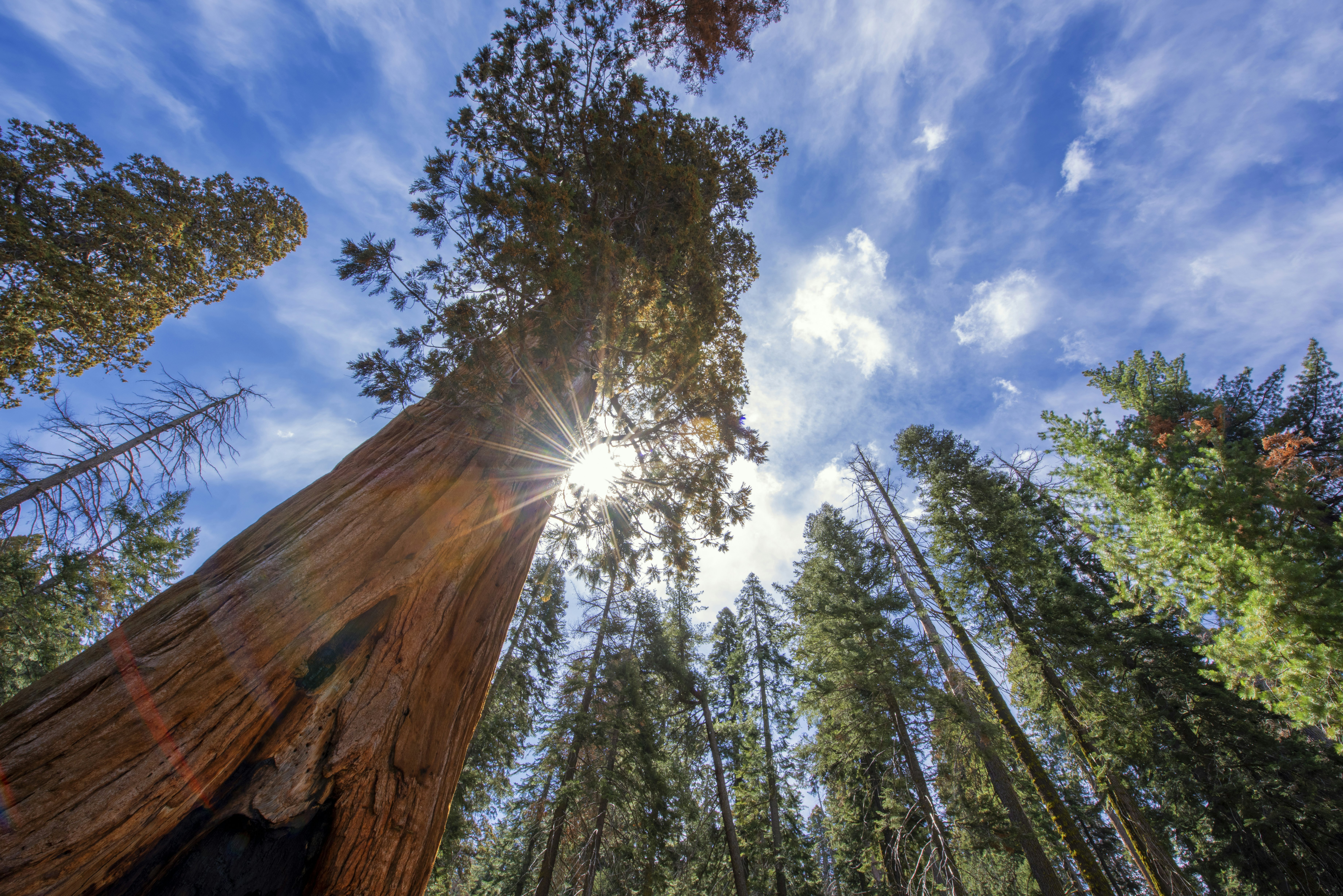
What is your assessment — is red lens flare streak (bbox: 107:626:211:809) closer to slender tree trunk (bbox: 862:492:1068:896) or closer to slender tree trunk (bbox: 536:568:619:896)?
slender tree trunk (bbox: 536:568:619:896)

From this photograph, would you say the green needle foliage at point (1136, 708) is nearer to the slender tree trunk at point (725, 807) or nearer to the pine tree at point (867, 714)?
the pine tree at point (867, 714)

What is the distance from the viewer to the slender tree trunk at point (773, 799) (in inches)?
519

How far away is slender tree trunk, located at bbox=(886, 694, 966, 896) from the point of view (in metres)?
7.59

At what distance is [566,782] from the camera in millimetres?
11125

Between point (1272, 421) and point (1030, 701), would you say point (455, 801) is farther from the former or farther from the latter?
point (1272, 421)

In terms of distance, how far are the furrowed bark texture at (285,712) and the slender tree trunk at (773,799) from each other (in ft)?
48.9

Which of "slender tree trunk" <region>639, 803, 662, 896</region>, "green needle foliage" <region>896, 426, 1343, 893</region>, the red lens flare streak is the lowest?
the red lens flare streak

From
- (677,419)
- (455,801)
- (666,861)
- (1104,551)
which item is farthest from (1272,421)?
(455,801)

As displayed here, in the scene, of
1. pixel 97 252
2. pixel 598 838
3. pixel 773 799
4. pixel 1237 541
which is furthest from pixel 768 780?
pixel 97 252

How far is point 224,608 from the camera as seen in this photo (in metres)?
2.18

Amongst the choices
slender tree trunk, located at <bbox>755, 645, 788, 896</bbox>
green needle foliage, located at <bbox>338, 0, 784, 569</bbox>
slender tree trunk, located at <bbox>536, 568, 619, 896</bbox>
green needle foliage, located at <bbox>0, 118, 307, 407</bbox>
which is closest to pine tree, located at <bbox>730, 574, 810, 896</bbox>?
slender tree trunk, located at <bbox>755, 645, 788, 896</bbox>

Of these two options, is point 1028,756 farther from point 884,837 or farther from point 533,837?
point 533,837

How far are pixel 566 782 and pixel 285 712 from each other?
11.3 m

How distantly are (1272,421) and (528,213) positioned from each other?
2269 cm
